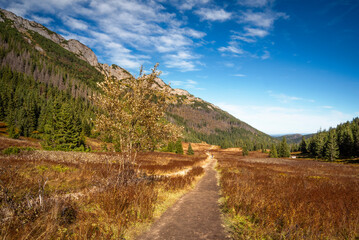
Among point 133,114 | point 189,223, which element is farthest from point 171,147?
point 189,223

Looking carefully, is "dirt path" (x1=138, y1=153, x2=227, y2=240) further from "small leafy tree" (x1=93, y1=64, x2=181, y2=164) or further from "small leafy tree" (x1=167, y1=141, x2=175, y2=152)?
"small leafy tree" (x1=167, y1=141, x2=175, y2=152)

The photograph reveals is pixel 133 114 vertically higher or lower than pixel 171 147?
higher

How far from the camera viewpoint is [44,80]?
148625 mm

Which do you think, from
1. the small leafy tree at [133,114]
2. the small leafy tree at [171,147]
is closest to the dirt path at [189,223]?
the small leafy tree at [133,114]

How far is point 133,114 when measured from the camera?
29.7 feet

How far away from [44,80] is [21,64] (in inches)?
1177

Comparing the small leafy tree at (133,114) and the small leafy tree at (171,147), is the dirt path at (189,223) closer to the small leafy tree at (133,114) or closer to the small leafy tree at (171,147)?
the small leafy tree at (133,114)

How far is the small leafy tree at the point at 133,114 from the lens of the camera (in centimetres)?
870

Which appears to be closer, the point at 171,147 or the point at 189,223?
the point at 189,223

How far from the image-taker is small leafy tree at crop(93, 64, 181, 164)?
8703mm

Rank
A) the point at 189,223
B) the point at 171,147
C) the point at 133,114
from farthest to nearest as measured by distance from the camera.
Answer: the point at 171,147 → the point at 133,114 → the point at 189,223

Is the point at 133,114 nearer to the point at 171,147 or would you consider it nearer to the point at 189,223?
the point at 189,223

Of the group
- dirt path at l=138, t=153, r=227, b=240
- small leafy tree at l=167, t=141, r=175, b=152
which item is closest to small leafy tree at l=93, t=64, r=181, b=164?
dirt path at l=138, t=153, r=227, b=240

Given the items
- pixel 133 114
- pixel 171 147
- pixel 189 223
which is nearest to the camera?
pixel 189 223
